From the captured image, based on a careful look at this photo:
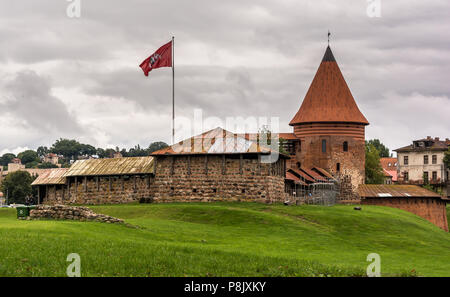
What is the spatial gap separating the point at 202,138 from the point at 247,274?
3509cm

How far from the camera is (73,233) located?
27.3 metres

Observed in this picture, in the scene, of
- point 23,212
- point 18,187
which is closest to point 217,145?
point 23,212

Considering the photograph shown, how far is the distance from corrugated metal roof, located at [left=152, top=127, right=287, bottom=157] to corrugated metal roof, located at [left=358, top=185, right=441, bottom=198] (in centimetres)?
2158

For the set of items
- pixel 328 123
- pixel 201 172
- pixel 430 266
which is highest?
pixel 328 123

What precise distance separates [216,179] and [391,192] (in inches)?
961

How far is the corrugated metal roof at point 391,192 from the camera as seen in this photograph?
69425 mm

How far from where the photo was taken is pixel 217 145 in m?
53.1

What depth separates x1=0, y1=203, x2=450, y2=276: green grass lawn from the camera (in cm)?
2019

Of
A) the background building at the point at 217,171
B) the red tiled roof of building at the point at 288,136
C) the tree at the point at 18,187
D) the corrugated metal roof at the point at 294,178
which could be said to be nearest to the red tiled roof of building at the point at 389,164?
the red tiled roof of building at the point at 288,136

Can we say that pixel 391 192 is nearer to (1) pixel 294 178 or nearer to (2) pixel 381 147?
(1) pixel 294 178

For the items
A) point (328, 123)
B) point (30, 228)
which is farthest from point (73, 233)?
point (328, 123)

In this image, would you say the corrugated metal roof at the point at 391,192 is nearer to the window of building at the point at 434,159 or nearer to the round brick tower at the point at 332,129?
the round brick tower at the point at 332,129
